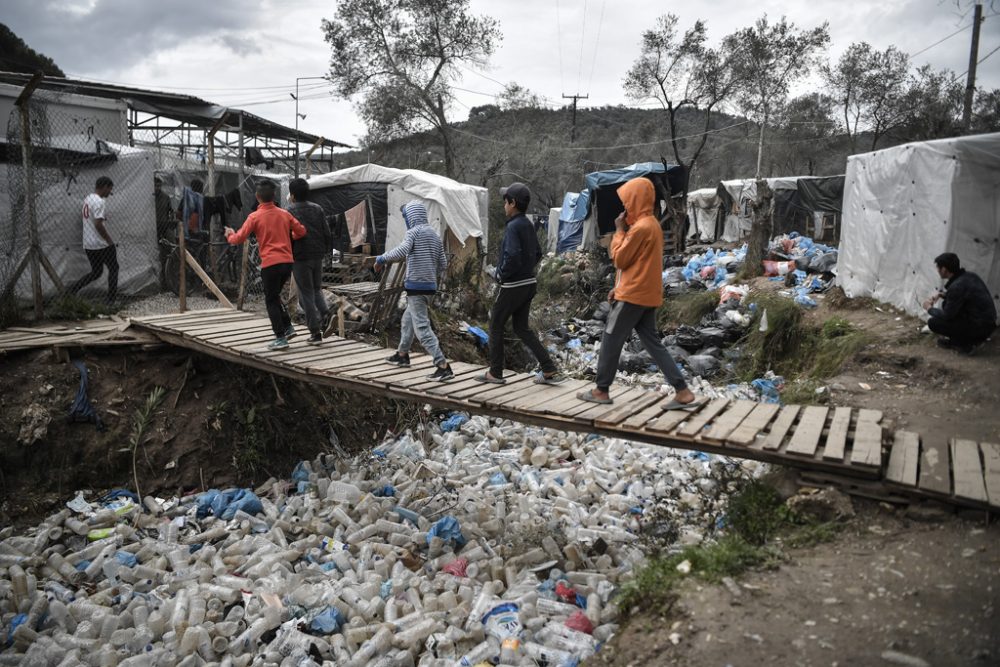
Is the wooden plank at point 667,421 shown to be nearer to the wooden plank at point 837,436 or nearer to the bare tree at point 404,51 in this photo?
the wooden plank at point 837,436

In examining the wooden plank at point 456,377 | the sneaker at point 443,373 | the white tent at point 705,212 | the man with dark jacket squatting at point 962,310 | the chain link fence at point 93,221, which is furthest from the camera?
the white tent at point 705,212

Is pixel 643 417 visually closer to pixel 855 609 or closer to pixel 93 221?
pixel 855 609

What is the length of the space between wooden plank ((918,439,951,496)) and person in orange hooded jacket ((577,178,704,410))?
1.38 m

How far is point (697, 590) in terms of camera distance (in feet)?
10.4

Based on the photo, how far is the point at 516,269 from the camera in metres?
4.66

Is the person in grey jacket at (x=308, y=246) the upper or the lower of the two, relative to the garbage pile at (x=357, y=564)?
upper

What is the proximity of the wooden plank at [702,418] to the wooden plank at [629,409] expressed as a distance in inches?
13.9

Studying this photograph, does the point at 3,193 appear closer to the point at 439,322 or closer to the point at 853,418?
the point at 439,322

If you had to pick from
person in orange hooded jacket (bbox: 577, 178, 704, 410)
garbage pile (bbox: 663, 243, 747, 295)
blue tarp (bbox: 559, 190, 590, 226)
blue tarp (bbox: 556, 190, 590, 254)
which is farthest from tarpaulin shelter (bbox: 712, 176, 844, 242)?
person in orange hooded jacket (bbox: 577, 178, 704, 410)

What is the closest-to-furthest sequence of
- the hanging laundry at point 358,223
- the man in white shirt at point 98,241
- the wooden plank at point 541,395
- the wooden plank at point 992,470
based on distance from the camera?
the wooden plank at point 992,470
the wooden plank at point 541,395
the man in white shirt at point 98,241
the hanging laundry at point 358,223

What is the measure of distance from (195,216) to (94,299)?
228 cm

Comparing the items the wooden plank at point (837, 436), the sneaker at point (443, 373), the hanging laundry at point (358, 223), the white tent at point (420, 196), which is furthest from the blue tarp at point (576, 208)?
the wooden plank at point (837, 436)

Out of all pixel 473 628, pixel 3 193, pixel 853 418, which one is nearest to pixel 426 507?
pixel 473 628

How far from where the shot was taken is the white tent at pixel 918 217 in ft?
23.5
